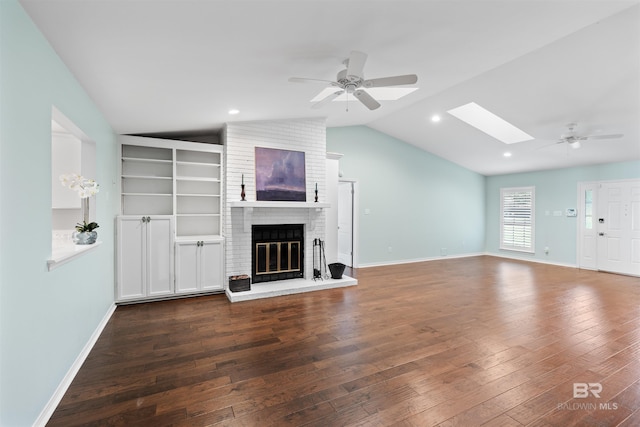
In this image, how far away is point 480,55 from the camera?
10.7ft

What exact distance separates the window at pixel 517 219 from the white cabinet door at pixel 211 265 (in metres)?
7.86

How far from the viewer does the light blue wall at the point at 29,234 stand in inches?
57.6

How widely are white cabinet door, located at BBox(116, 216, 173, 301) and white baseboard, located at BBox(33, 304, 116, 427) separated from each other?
0.85 meters

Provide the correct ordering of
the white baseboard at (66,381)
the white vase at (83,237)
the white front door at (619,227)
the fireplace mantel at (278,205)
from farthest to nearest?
1. the white front door at (619,227)
2. the fireplace mantel at (278,205)
3. the white vase at (83,237)
4. the white baseboard at (66,381)

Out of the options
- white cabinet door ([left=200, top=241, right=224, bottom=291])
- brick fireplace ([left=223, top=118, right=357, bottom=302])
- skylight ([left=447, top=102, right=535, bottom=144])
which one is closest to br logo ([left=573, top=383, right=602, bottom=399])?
brick fireplace ([left=223, top=118, right=357, bottom=302])

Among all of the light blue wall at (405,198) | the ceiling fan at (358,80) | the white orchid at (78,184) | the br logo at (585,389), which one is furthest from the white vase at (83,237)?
the light blue wall at (405,198)

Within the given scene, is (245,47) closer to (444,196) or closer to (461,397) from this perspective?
(461,397)

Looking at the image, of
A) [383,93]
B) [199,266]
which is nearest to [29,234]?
[199,266]

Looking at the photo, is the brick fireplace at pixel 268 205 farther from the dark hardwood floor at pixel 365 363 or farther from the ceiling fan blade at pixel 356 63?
the ceiling fan blade at pixel 356 63

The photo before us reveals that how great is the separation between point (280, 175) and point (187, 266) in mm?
2059

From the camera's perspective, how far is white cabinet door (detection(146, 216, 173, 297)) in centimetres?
418

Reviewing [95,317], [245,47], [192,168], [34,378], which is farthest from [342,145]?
[34,378]

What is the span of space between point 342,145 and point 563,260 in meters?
6.12

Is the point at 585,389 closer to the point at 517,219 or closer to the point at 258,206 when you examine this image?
the point at 258,206
